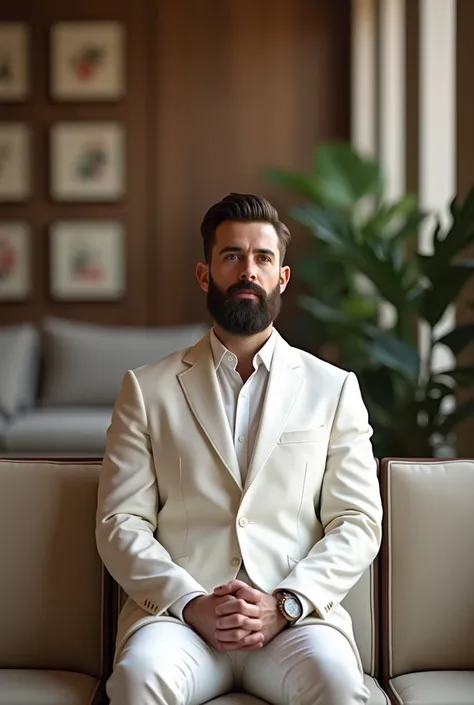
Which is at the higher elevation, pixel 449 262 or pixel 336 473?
pixel 449 262

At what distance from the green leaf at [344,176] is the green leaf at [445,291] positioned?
1663 mm

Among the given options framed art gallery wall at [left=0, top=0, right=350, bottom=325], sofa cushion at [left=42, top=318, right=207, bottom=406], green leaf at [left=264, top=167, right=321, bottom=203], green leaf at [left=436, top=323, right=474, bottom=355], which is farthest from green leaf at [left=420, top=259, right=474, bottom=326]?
framed art gallery wall at [left=0, top=0, right=350, bottom=325]

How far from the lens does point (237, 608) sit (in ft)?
6.02

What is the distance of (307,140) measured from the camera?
5.66m

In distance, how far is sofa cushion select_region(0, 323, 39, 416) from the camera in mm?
4828

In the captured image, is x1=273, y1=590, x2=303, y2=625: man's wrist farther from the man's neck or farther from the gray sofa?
the gray sofa

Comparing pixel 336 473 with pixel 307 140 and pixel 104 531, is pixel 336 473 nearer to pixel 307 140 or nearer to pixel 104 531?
pixel 104 531

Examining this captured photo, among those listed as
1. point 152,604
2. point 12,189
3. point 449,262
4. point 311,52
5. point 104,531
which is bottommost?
point 152,604

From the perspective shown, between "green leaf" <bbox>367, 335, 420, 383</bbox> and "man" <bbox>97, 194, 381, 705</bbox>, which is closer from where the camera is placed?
"man" <bbox>97, 194, 381, 705</bbox>

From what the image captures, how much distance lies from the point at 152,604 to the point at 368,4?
14.4 feet

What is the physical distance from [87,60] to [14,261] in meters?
1.20

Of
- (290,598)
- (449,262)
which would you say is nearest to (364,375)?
(449,262)

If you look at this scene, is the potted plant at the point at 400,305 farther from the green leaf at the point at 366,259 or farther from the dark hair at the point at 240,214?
the dark hair at the point at 240,214

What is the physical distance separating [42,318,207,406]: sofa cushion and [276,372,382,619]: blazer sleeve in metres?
2.85
